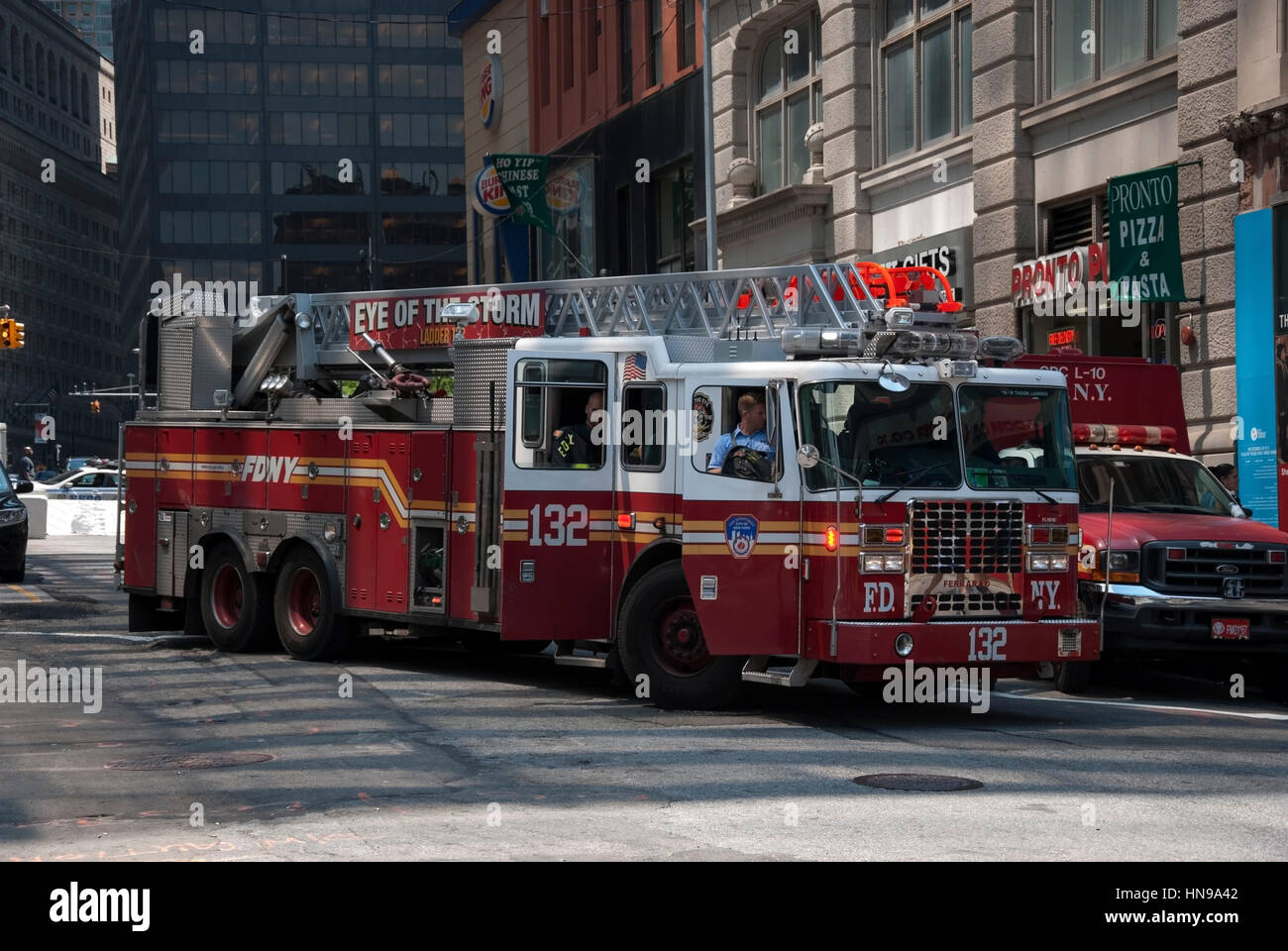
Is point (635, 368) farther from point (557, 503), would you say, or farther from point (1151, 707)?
point (1151, 707)

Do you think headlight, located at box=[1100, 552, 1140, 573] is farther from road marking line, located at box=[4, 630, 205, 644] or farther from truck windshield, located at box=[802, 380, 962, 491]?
road marking line, located at box=[4, 630, 205, 644]

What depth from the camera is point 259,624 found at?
1739cm

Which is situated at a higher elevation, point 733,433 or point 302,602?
point 733,433

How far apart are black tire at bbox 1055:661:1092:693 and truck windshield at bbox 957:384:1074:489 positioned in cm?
243

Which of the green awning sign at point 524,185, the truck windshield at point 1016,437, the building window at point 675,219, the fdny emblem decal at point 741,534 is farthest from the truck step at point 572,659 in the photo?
the green awning sign at point 524,185

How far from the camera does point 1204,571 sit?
47.1 feet

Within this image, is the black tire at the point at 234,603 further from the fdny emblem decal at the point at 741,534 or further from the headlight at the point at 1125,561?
the headlight at the point at 1125,561

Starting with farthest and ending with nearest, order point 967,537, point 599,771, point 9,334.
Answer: point 9,334 → point 967,537 → point 599,771

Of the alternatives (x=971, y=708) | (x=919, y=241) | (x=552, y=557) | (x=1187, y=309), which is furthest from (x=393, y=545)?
(x=919, y=241)

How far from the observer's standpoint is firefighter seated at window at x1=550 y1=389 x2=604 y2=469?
14.0 meters

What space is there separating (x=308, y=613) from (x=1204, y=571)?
7.94 metres

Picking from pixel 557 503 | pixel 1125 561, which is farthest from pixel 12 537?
pixel 1125 561

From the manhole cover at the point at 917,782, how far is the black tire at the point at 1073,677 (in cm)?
476
